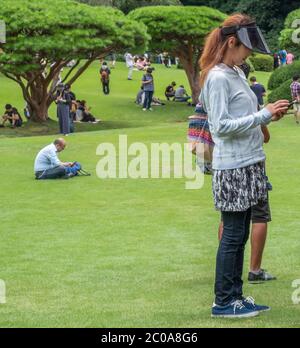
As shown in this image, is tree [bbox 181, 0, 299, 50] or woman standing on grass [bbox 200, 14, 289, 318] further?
tree [bbox 181, 0, 299, 50]

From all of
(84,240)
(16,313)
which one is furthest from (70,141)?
(16,313)

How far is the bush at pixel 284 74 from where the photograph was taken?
114 ft

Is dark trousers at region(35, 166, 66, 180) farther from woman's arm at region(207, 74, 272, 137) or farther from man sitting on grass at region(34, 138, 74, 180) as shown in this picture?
woman's arm at region(207, 74, 272, 137)

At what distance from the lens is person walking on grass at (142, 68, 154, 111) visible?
36.0 m

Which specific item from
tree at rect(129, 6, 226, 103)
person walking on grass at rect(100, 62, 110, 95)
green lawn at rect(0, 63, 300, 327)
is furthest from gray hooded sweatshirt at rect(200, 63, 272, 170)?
person walking on grass at rect(100, 62, 110, 95)

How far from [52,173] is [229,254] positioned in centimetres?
1124

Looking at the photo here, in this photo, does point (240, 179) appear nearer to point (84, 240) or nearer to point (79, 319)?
point (79, 319)

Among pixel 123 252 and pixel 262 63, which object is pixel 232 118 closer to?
pixel 123 252

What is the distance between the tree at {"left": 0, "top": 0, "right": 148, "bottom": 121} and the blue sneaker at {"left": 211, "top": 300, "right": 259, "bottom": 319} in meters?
23.9

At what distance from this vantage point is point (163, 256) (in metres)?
8.84

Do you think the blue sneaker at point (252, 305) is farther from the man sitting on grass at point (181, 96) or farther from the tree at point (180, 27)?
the man sitting on grass at point (181, 96)

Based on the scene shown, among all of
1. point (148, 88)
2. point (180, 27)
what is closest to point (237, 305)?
point (148, 88)

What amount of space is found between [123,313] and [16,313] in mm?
808

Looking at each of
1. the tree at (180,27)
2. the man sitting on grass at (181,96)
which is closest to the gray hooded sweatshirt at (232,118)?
the tree at (180,27)
